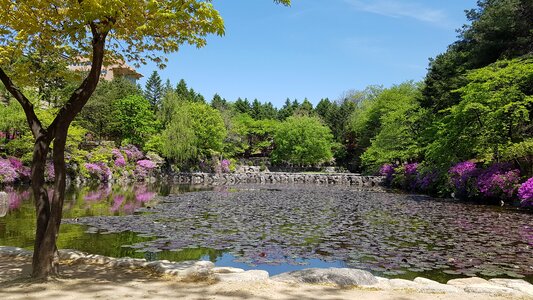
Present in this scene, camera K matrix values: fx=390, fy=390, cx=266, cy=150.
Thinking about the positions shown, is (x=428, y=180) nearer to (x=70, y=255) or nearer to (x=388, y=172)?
(x=388, y=172)

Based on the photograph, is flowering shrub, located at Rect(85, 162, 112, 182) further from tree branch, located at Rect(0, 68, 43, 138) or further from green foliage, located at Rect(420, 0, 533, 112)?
tree branch, located at Rect(0, 68, 43, 138)

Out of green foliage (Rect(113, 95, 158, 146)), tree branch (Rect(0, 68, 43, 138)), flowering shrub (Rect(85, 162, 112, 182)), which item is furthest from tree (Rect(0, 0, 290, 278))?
green foliage (Rect(113, 95, 158, 146))

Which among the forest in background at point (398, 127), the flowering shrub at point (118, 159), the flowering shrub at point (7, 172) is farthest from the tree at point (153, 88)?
the flowering shrub at point (7, 172)

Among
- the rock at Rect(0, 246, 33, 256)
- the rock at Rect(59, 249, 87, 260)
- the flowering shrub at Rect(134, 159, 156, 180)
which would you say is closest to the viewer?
the rock at Rect(59, 249, 87, 260)

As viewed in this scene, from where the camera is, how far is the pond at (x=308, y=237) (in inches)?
302

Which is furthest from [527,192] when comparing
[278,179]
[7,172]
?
[278,179]

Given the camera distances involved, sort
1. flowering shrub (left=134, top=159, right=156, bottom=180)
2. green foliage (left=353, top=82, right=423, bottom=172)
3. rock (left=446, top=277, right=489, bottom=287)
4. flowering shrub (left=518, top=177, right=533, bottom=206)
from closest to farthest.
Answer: rock (left=446, top=277, right=489, bottom=287)
flowering shrub (left=518, top=177, right=533, bottom=206)
green foliage (left=353, top=82, right=423, bottom=172)
flowering shrub (left=134, top=159, right=156, bottom=180)

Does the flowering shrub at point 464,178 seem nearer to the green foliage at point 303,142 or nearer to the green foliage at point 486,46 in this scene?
the green foliage at point 486,46

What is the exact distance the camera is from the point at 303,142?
2095 inches

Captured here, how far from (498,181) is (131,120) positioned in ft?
115

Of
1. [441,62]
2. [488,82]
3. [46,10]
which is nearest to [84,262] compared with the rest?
[46,10]

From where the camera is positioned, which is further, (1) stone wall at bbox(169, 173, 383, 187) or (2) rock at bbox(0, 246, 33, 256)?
(1) stone wall at bbox(169, 173, 383, 187)

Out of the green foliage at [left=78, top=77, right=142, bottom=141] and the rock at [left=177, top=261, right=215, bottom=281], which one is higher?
the green foliage at [left=78, top=77, right=142, bottom=141]

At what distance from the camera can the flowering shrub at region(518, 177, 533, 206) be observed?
15.8m
